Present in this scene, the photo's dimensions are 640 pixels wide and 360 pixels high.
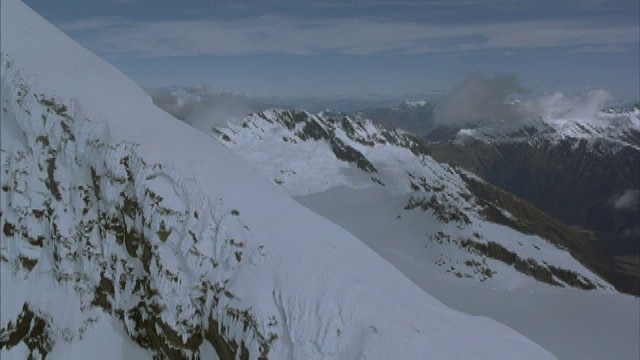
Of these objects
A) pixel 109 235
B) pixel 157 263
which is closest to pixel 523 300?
pixel 157 263

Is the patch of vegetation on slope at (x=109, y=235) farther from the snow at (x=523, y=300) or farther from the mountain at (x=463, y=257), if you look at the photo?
the mountain at (x=463, y=257)

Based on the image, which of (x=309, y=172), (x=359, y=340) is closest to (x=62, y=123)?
(x=359, y=340)

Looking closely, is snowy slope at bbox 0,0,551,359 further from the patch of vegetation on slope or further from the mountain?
the mountain

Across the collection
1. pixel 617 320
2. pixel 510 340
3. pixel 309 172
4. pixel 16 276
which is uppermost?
pixel 16 276

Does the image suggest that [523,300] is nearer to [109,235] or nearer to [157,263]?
[157,263]

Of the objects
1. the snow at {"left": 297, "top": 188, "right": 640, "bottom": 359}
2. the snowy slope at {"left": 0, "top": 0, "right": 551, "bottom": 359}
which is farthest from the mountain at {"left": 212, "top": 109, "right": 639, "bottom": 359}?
the snowy slope at {"left": 0, "top": 0, "right": 551, "bottom": 359}

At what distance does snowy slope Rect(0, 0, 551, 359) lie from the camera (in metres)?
31.8

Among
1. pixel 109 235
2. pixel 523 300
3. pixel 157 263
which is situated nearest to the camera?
pixel 157 263

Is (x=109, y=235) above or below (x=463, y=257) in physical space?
above

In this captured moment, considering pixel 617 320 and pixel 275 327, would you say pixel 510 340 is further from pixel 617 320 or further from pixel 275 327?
pixel 617 320

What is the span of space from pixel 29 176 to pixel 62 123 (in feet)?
15.4

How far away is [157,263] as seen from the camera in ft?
112

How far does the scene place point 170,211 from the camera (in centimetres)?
3534

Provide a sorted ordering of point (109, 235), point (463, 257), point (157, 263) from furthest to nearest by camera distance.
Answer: point (463, 257)
point (109, 235)
point (157, 263)
